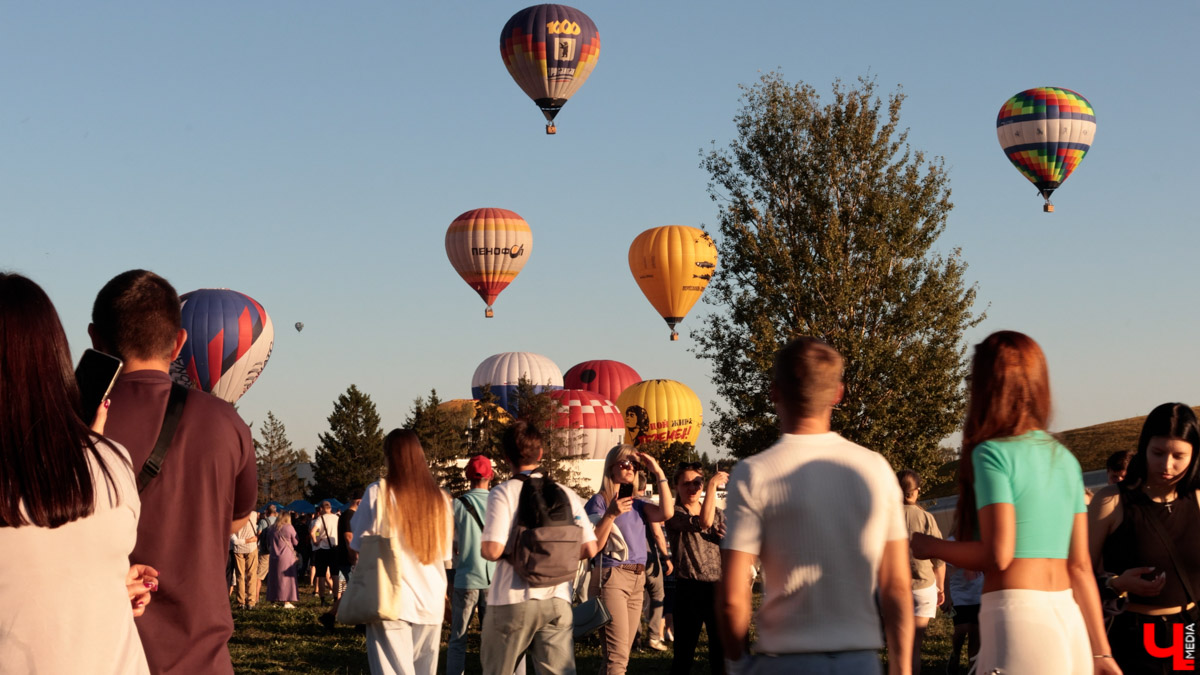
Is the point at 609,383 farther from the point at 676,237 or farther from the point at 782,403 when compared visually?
the point at 782,403

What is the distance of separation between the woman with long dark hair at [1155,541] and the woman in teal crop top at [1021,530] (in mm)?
758

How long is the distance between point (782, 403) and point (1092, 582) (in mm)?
1255

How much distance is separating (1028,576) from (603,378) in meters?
71.4

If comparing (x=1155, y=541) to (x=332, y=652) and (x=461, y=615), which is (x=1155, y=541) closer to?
(x=461, y=615)

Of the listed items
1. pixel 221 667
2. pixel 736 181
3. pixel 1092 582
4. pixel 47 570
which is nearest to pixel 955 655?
pixel 1092 582

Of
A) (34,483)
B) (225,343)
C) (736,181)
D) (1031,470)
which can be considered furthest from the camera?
(225,343)

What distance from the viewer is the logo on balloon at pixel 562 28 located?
136 feet

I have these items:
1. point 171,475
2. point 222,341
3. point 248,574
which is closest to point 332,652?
point 248,574

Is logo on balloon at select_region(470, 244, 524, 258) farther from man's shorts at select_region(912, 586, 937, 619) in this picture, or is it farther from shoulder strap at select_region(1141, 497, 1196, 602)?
shoulder strap at select_region(1141, 497, 1196, 602)

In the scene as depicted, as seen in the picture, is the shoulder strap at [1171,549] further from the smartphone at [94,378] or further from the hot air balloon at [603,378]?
the hot air balloon at [603,378]

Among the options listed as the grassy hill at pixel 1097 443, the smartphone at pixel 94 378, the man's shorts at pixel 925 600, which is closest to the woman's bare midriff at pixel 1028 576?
the smartphone at pixel 94 378

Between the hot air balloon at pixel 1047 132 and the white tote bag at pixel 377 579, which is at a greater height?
the hot air balloon at pixel 1047 132

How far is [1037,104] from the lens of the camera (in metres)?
38.8

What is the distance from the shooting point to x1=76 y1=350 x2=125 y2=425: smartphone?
10.3ft
